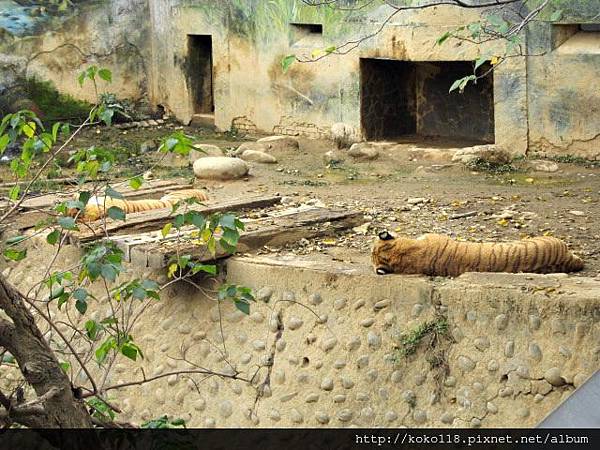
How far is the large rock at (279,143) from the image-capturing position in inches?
517

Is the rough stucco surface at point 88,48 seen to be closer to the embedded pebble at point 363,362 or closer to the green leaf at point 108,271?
the embedded pebble at point 363,362

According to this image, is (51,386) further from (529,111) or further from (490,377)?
(529,111)

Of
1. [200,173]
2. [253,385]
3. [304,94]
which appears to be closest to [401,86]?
[304,94]

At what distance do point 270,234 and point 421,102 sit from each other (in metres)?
5.81

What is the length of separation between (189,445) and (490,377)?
2.87m

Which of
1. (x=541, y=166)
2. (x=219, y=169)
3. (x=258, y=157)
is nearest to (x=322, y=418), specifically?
(x=219, y=169)

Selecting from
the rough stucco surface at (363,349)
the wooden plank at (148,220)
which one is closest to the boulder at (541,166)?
the wooden plank at (148,220)

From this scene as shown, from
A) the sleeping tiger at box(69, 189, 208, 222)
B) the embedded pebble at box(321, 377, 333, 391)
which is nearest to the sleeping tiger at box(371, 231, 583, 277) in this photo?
the embedded pebble at box(321, 377, 333, 391)

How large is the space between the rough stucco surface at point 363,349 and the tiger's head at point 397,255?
108mm

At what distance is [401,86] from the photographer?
1355cm

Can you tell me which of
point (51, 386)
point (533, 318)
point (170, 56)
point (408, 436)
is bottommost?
point (408, 436)

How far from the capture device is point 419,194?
10164 mm

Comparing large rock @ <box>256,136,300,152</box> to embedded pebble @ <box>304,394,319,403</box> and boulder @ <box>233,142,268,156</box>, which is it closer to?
boulder @ <box>233,142,268,156</box>

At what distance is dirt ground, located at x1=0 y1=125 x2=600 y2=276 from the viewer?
8359 millimetres
